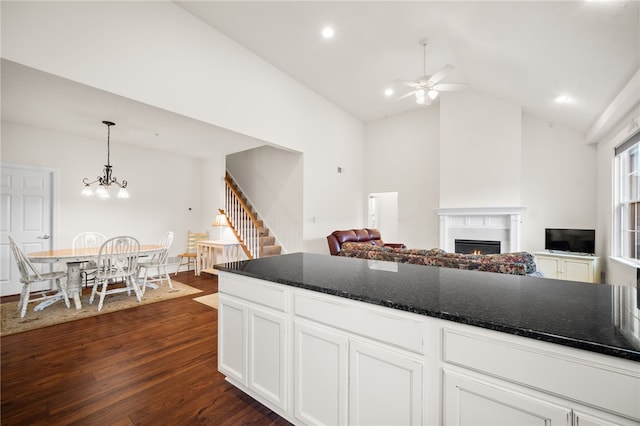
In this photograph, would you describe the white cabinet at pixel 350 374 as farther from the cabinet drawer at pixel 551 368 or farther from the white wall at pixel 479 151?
the white wall at pixel 479 151

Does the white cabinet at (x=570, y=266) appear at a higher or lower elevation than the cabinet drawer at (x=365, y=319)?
lower

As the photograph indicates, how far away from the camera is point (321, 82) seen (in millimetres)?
5527

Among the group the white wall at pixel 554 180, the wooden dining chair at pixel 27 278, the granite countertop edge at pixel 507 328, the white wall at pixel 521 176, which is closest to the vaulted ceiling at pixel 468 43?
the white wall at pixel 554 180

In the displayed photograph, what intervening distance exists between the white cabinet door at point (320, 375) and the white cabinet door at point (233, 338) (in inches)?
18.5

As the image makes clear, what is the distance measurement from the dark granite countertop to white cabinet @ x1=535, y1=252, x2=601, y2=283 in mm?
3903

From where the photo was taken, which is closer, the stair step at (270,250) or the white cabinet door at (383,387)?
the white cabinet door at (383,387)

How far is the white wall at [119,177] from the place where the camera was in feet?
14.9

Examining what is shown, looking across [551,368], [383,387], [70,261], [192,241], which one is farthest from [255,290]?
[192,241]

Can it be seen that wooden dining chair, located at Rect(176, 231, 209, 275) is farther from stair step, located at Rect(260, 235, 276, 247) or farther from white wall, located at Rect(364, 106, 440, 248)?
A: white wall, located at Rect(364, 106, 440, 248)

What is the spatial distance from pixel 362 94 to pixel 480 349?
19.3 ft

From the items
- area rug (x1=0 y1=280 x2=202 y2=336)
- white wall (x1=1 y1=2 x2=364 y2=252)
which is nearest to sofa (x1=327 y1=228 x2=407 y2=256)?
white wall (x1=1 y1=2 x2=364 y2=252)

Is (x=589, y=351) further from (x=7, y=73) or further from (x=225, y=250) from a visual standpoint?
(x=225, y=250)

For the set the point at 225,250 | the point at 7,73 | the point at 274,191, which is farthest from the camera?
the point at 274,191

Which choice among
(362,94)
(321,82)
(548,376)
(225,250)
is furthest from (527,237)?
(225,250)
